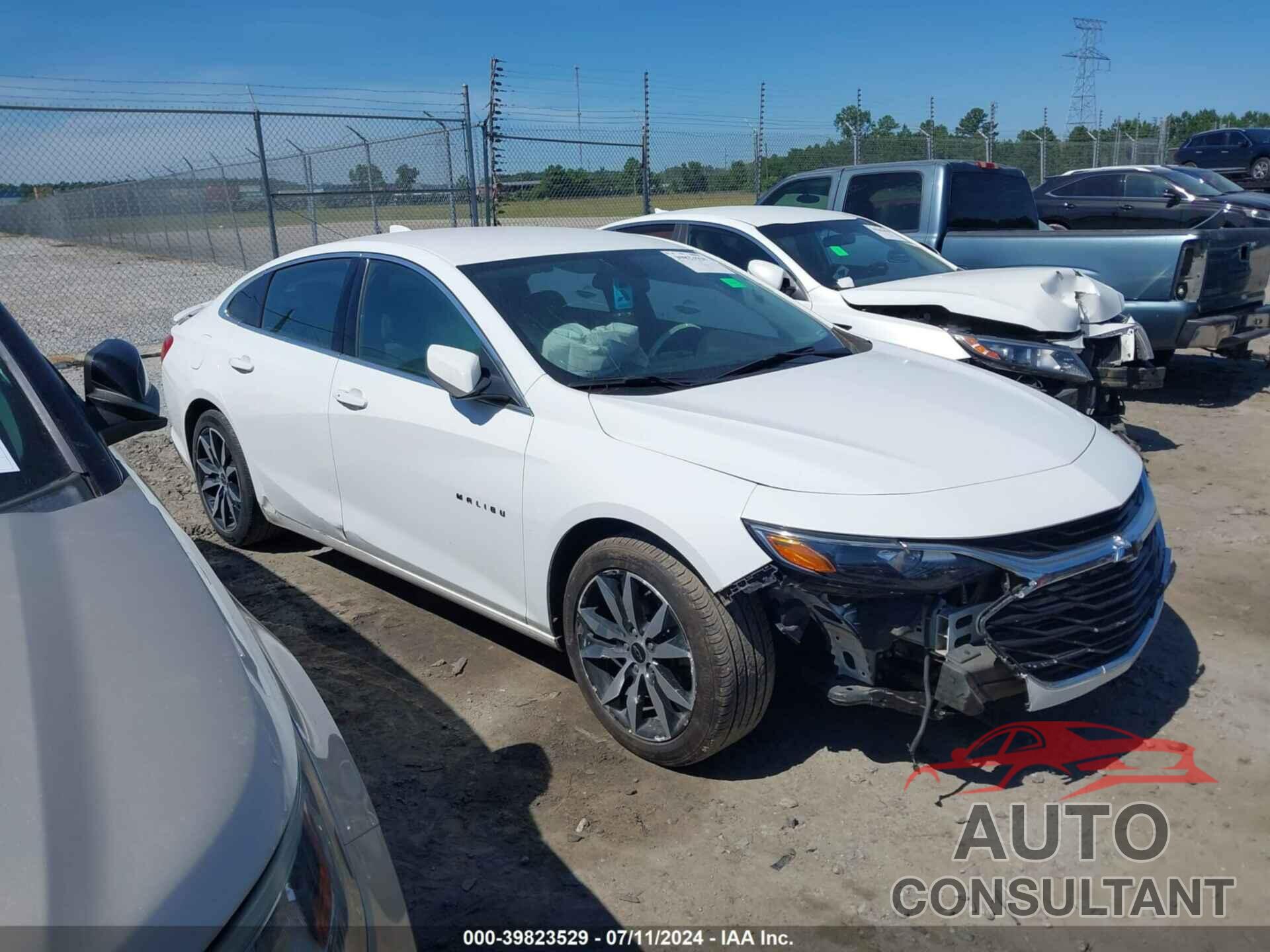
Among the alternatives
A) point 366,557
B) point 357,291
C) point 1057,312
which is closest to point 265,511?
point 366,557

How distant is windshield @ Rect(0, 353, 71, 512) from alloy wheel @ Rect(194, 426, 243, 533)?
2.55 meters

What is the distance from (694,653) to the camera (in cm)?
307

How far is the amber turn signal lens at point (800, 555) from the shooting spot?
9.37 feet

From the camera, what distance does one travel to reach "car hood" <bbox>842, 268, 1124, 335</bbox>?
19.5 ft

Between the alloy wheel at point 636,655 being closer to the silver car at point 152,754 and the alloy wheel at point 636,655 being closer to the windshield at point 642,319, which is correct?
the windshield at point 642,319

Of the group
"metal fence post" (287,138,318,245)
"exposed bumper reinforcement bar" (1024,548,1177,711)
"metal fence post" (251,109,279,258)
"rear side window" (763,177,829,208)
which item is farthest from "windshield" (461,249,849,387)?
"metal fence post" (287,138,318,245)

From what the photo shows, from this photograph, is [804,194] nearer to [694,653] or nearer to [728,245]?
[728,245]

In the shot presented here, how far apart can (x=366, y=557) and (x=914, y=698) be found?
2371 mm

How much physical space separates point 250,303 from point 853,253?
407cm

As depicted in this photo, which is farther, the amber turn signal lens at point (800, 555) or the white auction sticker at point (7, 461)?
the amber turn signal lens at point (800, 555)

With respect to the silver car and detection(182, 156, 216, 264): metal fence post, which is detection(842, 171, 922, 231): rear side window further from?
detection(182, 156, 216, 264): metal fence post

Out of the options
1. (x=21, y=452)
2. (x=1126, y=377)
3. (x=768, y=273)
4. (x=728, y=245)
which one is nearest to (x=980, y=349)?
(x=1126, y=377)

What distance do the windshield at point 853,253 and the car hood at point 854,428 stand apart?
3.17 metres

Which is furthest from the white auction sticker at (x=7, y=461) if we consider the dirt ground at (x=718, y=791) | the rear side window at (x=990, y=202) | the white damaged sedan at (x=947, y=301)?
the rear side window at (x=990, y=202)
